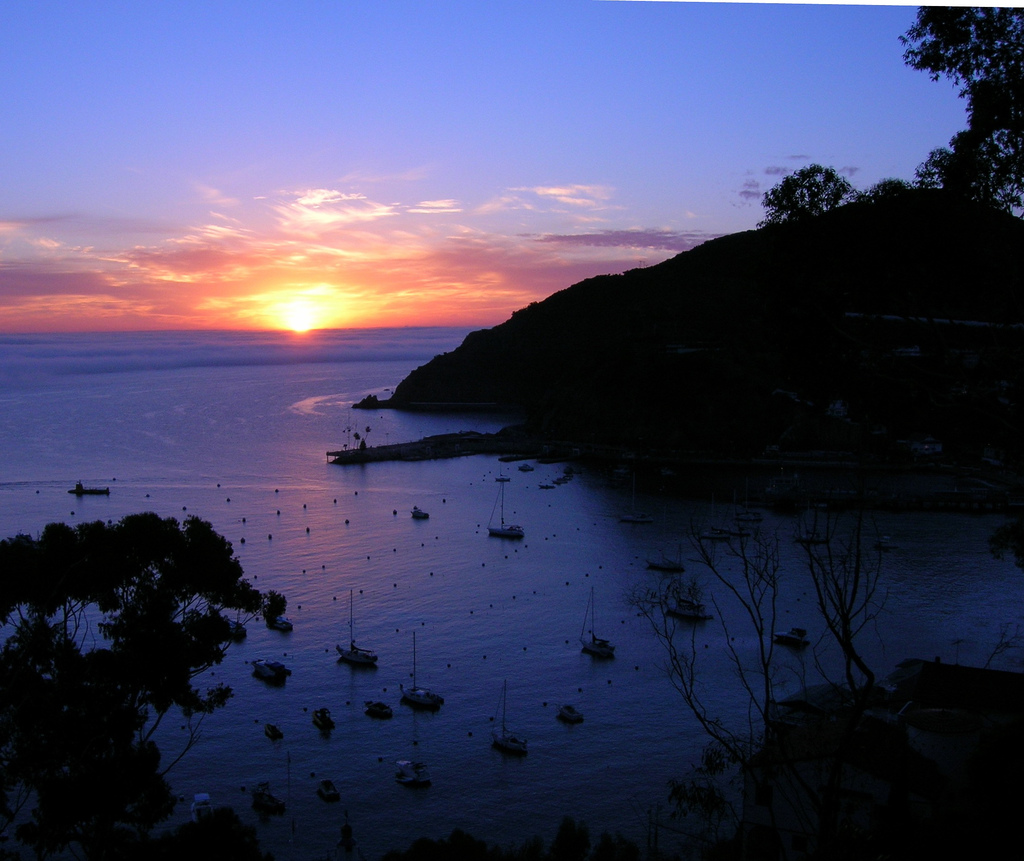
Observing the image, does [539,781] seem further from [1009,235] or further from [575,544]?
[575,544]

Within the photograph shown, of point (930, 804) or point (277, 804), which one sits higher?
point (930, 804)

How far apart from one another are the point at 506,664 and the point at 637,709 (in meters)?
2.61

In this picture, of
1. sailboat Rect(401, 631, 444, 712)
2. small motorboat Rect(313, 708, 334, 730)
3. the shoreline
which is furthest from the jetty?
small motorboat Rect(313, 708, 334, 730)

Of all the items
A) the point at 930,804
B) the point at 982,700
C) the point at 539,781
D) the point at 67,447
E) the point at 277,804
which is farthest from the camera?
the point at 67,447

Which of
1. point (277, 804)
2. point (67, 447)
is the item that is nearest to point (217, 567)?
point (277, 804)

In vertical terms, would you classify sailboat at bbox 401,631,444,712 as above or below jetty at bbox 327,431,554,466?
below

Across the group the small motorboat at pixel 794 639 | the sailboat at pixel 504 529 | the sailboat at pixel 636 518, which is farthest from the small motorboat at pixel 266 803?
the sailboat at pixel 636 518

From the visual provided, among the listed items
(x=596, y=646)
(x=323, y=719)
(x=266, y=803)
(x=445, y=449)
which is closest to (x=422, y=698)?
(x=323, y=719)

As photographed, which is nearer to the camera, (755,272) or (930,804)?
(755,272)

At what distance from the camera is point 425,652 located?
1474 centimetres

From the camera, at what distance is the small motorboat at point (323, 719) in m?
11.8

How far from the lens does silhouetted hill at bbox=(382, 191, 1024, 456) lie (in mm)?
4738

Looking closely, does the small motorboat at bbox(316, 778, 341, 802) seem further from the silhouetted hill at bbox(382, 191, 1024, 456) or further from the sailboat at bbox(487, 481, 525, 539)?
the sailboat at bbox(487, 481, 525, 539)

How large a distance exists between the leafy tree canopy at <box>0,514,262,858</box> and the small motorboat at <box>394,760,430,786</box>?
12.6 ft
